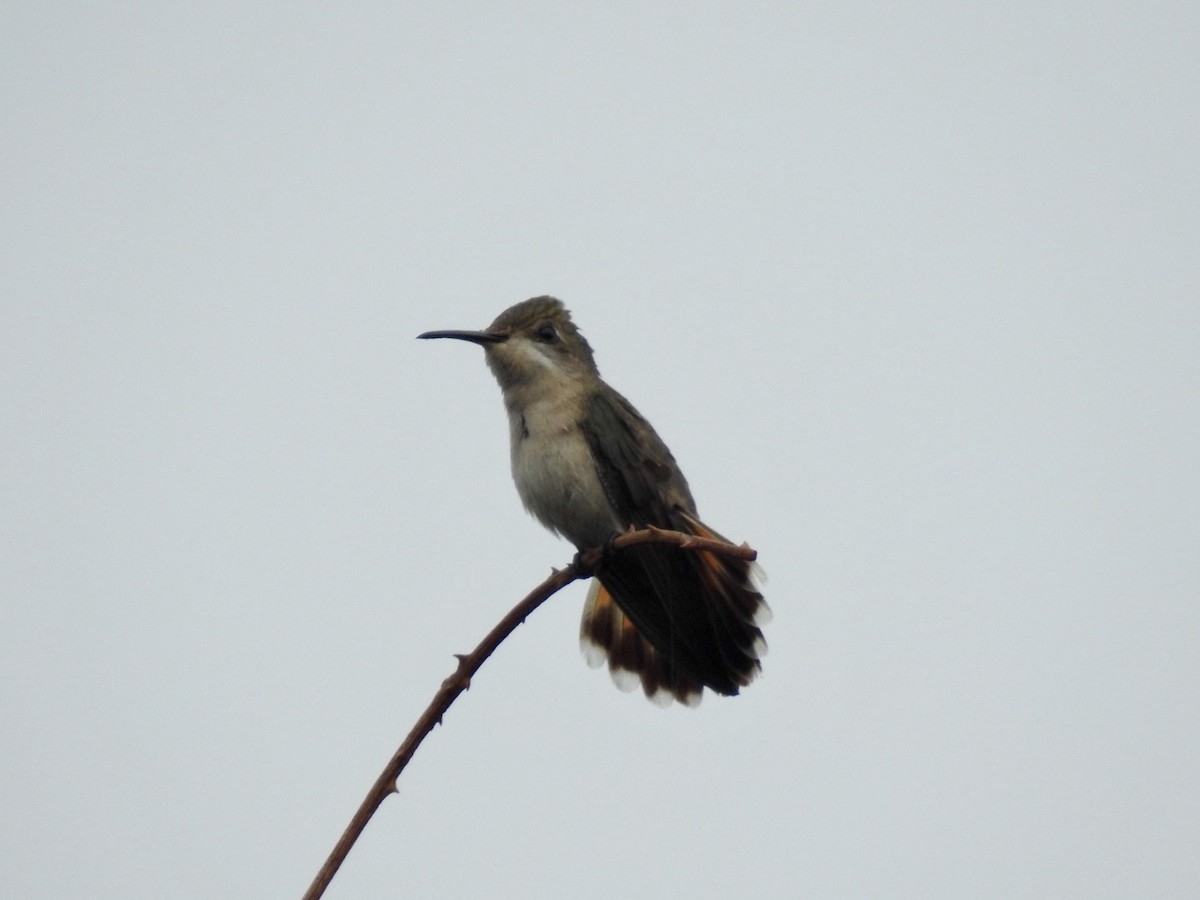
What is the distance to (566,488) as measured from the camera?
239 inches

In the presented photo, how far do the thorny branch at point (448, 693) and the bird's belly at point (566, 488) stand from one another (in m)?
2.59

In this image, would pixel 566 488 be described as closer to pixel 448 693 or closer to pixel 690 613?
pixel 690 613

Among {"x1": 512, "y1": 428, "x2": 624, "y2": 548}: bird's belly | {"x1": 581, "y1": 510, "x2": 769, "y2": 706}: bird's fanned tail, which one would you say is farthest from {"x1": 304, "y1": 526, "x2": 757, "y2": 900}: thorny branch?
{"x1": 512, "y1": 428, "x2": 624, "y2": 548}: bird's belly

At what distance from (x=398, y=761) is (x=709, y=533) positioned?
3558mm

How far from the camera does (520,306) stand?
6.85 meters

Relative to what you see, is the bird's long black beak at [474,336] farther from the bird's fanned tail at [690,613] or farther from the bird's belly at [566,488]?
the bird's fanned tail at [690,613]

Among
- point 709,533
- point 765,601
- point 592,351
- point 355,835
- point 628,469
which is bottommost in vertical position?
point 355,835

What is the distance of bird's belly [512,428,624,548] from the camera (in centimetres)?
606

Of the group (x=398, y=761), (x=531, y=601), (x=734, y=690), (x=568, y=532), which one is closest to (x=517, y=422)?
(x=568, y=532)

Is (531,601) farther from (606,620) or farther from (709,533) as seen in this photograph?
(606,620)

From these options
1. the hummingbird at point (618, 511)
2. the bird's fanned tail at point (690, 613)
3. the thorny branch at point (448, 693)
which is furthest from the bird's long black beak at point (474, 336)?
the thorny branch at point (448, 693)

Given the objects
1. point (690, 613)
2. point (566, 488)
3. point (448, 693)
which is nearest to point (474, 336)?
point (566, 488)

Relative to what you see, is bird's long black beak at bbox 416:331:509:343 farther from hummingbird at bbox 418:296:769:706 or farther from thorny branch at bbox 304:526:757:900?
thorny branch at bbox 304:526:757:900

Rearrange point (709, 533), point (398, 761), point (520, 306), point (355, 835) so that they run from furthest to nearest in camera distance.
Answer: point (520, 306) < point (709, 533) < point (398, 761) < point (355, 835)
